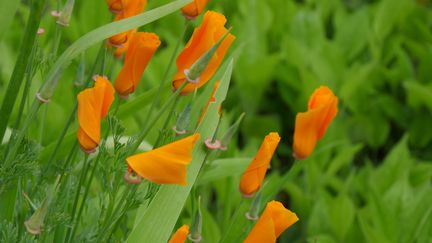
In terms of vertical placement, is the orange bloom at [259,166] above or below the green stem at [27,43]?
below

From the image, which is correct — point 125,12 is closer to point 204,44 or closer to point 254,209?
point 204,44

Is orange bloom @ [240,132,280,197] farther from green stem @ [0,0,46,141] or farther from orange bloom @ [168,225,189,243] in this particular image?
green stem @ [0,0,46,141]

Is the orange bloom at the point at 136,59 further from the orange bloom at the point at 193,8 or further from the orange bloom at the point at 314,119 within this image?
the orange bloom at the point at 314,119

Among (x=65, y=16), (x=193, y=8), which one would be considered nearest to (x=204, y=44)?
(x=193, y=8)

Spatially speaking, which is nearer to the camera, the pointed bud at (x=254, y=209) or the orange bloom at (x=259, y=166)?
the orange bloom at (x=259, y=166)

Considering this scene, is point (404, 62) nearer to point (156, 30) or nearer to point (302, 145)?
point (156, 30)

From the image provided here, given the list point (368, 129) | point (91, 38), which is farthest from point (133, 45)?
point (368, 129)

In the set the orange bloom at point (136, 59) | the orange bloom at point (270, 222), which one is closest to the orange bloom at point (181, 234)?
the orange bloom at point (270, 222)
